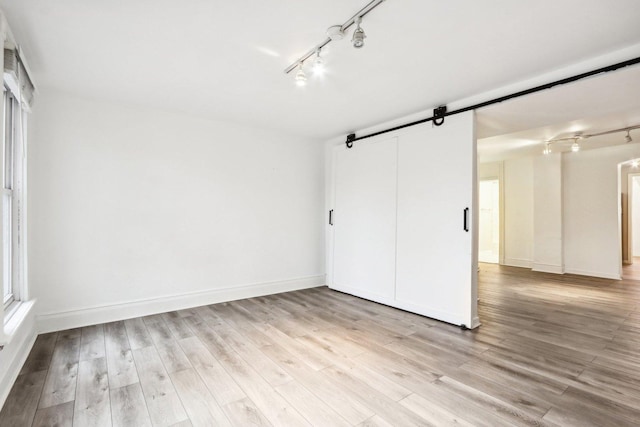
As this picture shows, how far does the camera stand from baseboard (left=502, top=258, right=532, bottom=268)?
6824 millimetres

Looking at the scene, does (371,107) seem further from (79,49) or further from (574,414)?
(574,414)

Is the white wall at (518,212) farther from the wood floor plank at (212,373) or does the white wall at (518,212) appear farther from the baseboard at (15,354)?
the baseboard at (15,354)

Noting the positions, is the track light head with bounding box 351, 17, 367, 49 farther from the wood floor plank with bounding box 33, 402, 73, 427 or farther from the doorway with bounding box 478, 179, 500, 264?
the doorway with bounding box 478, 179, 500, 264

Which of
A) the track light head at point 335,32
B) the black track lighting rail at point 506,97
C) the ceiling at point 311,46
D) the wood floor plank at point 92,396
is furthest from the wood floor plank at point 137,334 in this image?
the black track lighting rail at point 506,97

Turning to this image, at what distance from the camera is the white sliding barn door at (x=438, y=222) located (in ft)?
10.4

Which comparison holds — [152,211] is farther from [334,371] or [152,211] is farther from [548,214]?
[548,214]

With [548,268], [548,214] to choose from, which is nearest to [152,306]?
[548,268]

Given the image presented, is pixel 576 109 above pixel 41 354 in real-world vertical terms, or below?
above

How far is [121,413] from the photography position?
1.80 metres

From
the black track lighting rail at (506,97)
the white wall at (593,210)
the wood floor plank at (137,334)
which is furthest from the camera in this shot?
the white wall at (593,210)

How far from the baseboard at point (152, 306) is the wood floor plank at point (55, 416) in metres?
1.58

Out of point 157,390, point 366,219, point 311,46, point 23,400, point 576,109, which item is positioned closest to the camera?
point 23,400

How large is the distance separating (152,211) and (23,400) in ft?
6.86

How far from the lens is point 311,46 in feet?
7.27
